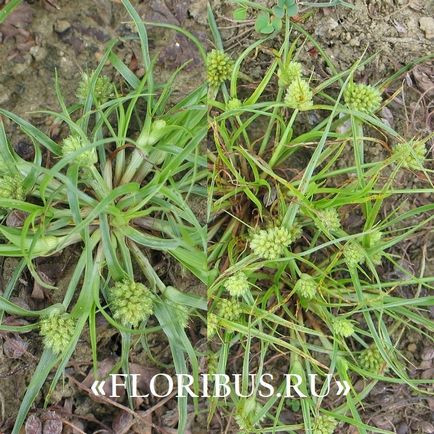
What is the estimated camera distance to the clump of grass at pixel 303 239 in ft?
3.02

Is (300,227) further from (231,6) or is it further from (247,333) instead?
(231,6)

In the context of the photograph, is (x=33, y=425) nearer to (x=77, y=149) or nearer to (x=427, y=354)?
(x=77, y=149)

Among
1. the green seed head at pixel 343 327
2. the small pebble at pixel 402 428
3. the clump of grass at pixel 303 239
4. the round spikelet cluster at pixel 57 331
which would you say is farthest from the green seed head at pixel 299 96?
the small pebble at pixel 402 428

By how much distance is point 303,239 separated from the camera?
1.00m

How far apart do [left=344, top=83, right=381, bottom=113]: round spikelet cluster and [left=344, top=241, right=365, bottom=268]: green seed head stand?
24cm

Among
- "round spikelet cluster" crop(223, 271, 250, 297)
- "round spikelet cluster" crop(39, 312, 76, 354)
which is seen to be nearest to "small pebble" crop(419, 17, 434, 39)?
"round spikelet cluster" crop(223, 271, 250, 297)

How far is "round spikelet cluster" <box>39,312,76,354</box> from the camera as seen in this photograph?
0.88 metres

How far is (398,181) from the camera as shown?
3.44 ft

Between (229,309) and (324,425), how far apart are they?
270mm

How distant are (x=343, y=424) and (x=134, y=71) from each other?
29.5 inches

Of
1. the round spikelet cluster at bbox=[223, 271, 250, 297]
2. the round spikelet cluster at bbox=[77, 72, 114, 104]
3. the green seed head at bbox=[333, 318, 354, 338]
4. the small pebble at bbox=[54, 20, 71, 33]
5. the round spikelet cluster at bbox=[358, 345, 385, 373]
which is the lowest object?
the round spikelet cluster at bbox=[358, 345, 385, 373]

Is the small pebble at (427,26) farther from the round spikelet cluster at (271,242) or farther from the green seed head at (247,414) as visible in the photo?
the green seed head at (247,414)

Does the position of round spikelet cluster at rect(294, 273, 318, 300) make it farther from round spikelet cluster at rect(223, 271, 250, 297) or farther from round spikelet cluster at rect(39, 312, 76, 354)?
round spikelet cluster at rect(39, 312, 76, 354)

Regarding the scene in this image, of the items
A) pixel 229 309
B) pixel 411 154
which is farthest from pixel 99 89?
pixel 411 154
